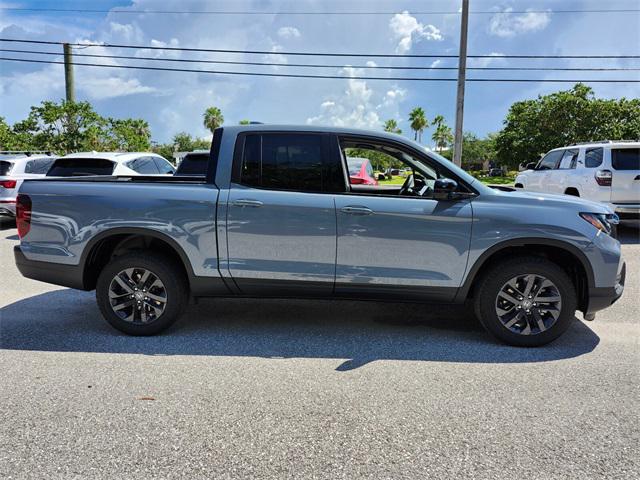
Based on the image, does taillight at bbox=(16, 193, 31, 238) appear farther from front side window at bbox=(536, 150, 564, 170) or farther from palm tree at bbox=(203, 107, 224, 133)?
palm tree at bbox=(203, 107, 224, 133)

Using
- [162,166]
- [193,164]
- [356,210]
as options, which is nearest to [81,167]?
[193,164]

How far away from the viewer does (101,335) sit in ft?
14.4

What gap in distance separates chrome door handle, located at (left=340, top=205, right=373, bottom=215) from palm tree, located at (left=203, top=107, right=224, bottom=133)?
254ft

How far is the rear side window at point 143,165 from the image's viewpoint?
10.1 metres

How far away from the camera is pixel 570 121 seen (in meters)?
34.1

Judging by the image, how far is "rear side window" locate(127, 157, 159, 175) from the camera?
10.1 meters

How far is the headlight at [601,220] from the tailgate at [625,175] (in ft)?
21.0

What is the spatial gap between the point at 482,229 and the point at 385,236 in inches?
Result: 31.4

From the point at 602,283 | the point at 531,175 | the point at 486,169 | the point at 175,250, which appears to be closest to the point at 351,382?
the point at 175,250

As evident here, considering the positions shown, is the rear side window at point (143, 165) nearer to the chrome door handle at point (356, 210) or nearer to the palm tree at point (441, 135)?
the chrome door handle at point (356, 210)

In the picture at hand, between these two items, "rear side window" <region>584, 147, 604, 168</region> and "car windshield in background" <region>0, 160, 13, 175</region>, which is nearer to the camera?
"rear side window" <region>584, 147, 604, 168</region>

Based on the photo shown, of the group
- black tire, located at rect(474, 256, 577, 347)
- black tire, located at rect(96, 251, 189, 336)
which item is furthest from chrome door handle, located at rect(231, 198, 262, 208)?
black tire, located at rect(474, 256, 577, 347)

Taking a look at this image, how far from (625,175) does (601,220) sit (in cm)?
663

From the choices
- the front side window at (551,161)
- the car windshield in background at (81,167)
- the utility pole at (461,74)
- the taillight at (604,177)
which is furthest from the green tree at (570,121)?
the car windshield in background at (81,167)
